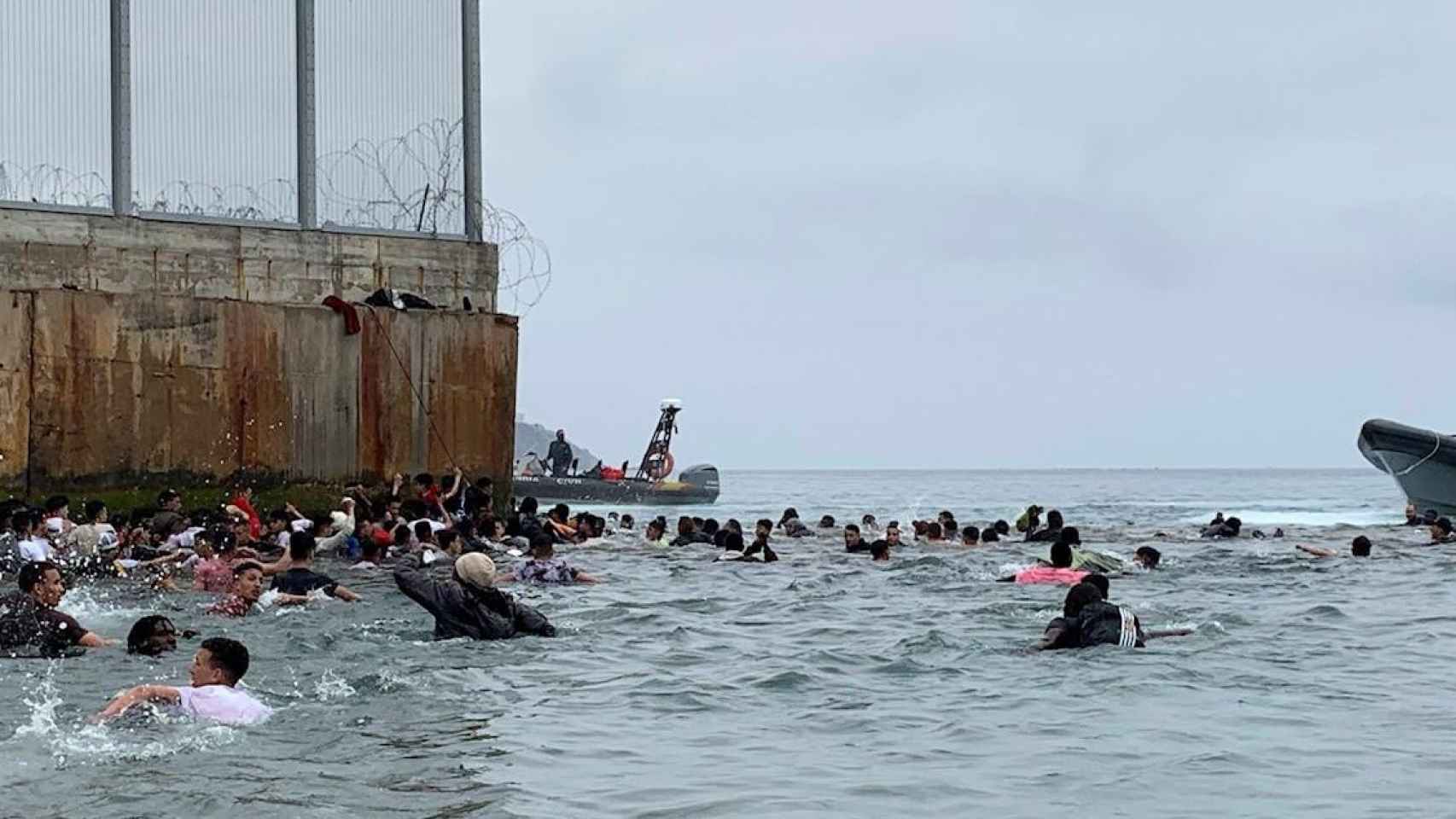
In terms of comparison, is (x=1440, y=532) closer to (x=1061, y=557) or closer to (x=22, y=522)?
(x=1061, y=557)

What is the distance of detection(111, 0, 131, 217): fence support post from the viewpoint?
26.1 metres

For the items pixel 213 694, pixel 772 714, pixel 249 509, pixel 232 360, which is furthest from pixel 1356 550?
pixel 213 694

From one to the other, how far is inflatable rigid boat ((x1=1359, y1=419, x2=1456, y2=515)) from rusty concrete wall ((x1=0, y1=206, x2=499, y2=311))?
20.3 meters

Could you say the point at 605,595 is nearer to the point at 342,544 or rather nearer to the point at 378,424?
the point at 342,544

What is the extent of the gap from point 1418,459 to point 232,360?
25018mm

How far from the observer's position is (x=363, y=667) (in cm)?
1420

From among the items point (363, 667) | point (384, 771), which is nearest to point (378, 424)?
point (363, 667)

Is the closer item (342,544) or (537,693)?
(537,693)

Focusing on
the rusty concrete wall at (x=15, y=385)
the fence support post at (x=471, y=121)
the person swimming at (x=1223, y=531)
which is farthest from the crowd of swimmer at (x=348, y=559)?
the fence support post at (x=471, y=121)

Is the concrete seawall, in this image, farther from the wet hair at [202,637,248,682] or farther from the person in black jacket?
the person in black jacket

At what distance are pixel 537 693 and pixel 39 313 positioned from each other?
43.8 feet

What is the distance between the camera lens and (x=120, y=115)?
86.0 ft

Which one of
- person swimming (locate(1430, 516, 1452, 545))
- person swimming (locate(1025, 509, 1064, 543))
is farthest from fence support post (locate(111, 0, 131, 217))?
person swimming (locate(1430, 516, 1452, 545))

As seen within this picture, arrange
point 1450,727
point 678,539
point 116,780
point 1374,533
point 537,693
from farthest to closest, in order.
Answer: point 1374,533 < point 678,539 < point 537,693 < point 1450,727 < point 116,780
